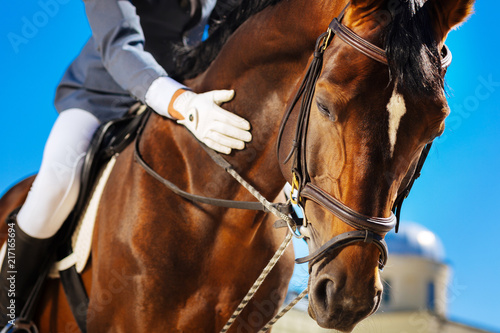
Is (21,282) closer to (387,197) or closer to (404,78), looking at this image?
(387,197)

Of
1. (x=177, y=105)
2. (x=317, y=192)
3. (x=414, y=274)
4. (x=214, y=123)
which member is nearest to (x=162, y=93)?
(x=177, y=105)

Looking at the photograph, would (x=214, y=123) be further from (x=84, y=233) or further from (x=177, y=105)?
(x=84, y=233)

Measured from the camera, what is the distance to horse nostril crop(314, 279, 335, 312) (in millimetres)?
2142

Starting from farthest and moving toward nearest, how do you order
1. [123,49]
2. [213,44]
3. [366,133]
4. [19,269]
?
1. [19,269]
2. [213,44]
3. [123,49]
4. [366,133]

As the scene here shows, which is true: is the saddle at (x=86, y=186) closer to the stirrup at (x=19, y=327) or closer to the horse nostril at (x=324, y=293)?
the stirrup at (x=19, y=327)

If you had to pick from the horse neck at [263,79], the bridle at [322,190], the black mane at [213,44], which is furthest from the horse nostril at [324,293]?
the black mane at [213,44]

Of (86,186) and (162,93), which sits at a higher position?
(162,93)

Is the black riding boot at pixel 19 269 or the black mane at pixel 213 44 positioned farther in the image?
the black riding boot at pixel 19 269

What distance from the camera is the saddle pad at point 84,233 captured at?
10.5 ft

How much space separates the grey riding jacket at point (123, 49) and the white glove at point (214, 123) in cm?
34

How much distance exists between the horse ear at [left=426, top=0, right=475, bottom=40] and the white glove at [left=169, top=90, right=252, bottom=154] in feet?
3.34

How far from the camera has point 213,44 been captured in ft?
10.4

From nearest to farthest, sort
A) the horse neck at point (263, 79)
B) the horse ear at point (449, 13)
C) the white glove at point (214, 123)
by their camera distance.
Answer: the horse ear at point (449, 13), the horse neck at point (263, 79), the white glove at point (214, 123)

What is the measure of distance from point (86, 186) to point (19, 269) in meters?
0.65
